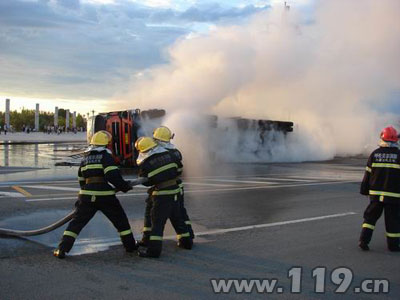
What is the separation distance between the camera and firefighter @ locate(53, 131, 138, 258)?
5.60 metres

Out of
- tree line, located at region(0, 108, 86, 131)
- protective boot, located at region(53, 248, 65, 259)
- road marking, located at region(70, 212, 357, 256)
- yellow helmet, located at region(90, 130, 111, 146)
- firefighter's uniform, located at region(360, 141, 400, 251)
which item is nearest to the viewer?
protective boot, located at region(53, 248, 65, 259)

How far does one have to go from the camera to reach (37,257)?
5.39 metres

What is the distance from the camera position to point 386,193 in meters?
6.02

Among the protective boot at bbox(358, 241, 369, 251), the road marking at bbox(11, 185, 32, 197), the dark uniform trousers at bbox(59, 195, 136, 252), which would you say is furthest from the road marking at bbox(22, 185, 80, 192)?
the protective boot at bbox(358, 241, 369, 251)

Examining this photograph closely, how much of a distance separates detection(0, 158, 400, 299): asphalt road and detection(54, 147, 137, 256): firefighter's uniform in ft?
1.17

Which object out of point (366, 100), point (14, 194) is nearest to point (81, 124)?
point (366, 100)

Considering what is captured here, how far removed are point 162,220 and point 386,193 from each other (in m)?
2.94

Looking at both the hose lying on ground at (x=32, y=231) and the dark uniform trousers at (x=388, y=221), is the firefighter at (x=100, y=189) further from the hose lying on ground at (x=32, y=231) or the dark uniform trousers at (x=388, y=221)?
the dark uniform trousers at (x=388, y=221)

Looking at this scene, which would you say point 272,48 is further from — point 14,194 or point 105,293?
point 105,293

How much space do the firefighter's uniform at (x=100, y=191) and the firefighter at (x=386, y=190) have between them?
3.20m

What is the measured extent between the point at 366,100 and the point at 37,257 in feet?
80.9

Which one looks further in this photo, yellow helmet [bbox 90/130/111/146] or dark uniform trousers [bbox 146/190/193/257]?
yellow helmet [bbox 90/130/111/146]

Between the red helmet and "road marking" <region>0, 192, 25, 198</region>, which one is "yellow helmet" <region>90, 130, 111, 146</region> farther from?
"road marking" <region>0, 192, 25, 198</region>

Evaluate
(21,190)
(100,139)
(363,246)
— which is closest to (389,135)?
(363,246)
